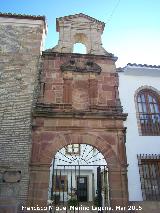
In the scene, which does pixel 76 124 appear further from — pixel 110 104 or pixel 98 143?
pixel 110 104

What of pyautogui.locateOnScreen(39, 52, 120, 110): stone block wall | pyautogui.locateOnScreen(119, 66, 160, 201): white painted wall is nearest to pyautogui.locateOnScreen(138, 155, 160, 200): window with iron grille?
pyautogui.locateOnScreen(119, 66, 160, 201): white painted wall

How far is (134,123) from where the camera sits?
8.37m

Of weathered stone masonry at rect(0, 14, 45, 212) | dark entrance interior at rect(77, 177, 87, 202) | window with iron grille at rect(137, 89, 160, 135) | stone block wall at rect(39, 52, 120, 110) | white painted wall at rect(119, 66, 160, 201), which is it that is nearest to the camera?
weathered stone masonry at rect(0, 14, 45, 212)

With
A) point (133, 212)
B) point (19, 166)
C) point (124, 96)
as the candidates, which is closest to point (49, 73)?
point (124, 96)

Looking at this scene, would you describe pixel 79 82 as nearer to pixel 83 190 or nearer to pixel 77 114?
pixel 77 114

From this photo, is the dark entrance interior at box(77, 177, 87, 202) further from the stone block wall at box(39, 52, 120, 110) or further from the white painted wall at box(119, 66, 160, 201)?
the stone block wall at box(39, 52, 120, 110)

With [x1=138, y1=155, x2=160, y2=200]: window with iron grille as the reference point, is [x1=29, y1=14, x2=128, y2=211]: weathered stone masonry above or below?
above

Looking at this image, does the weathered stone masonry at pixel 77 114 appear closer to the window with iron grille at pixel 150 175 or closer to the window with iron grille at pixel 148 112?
the window with iron grille at pixel 150 175

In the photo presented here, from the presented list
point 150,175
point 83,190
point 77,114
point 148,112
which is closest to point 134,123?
point 148,112

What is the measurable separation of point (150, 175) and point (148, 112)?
7.83 feet

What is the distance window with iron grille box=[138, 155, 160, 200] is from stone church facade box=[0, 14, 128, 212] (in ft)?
2.38

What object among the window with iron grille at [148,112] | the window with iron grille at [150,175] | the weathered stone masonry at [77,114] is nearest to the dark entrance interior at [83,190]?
the window with iron grille at [150,175]

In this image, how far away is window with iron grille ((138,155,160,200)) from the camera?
24.7ft

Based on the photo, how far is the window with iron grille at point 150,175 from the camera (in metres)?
7.54
